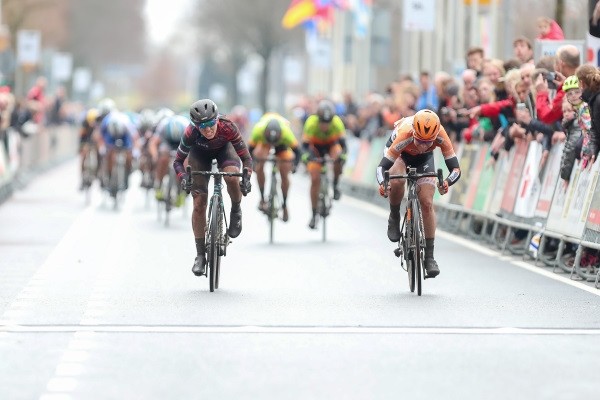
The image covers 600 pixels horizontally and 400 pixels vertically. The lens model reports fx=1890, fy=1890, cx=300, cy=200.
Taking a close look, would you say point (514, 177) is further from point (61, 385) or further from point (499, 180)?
point (61, 385)

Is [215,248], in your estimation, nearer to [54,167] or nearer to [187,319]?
[187,319]

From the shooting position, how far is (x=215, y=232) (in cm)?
1528

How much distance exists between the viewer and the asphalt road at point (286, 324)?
9867 mm

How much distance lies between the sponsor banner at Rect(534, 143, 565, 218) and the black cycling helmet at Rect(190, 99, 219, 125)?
459 cm

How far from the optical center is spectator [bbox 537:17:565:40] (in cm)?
2212

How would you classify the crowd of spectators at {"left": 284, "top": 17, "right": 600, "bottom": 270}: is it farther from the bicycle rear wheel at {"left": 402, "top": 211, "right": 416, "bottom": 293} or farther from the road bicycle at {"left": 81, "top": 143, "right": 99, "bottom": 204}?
the road bicycle at {"left": 81, "top": 143, "right": 99, "bottom": 204}

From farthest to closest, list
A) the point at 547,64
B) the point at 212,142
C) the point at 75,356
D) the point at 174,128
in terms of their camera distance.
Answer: the point at 174,128 < the point at 547,64 < the point at 212,142 < the point at 75,356

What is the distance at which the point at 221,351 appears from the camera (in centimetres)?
1120

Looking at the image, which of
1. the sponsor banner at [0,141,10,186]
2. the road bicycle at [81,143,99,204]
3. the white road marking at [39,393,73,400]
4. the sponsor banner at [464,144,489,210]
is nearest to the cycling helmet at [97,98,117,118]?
the road bicycle at [81,143,99,204]

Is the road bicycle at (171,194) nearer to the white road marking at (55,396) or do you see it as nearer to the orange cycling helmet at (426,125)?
the orange cycling helmet at (426,125)

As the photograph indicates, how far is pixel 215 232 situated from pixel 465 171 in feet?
28.0

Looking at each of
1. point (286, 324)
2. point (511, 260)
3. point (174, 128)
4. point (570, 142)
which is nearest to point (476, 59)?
point (174, 128)

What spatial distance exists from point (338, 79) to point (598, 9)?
148 feet

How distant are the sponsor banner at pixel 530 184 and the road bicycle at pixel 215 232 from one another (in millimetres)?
4535
